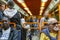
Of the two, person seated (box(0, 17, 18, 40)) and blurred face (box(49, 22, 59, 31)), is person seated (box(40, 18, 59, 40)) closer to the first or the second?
blurred face (box(49, 22, 59, 31))

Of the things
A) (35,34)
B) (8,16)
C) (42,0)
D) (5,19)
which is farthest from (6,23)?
(42,0)

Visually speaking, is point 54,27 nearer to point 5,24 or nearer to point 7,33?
point 7,33

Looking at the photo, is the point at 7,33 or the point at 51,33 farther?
the point at 7,33

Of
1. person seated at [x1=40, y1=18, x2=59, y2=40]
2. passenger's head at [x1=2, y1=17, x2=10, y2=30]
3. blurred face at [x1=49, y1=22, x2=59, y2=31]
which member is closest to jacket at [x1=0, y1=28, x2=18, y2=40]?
passenger's head at [x1=2, y1=17, x2=10, y2=30]

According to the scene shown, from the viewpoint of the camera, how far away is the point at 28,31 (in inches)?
355

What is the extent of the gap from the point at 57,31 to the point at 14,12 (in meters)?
1.87

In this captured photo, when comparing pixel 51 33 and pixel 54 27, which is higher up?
pixel 54 27

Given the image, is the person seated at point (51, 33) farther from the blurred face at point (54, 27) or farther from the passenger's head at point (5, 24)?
the passenger's head at point (5, 24)

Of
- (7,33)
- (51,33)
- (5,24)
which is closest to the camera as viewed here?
(51,33)

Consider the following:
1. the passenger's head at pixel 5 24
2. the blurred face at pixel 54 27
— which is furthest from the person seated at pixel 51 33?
the passenger's head at pixel 5 24

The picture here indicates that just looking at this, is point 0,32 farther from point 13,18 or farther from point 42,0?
point 42,0

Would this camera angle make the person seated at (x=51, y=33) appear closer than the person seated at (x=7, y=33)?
Yes

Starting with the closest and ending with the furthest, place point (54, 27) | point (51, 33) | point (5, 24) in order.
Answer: point (54, 27) < point (51, 33) < point (5, 24)

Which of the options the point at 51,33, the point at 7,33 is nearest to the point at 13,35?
the point at 7,33
